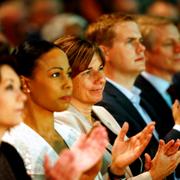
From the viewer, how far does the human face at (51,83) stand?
4.76 m

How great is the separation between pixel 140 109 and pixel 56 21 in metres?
2.53

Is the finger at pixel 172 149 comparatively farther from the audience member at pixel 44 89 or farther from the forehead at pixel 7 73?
the forehead at pixel 7 73

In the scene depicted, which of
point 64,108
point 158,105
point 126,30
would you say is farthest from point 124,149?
point 158,105

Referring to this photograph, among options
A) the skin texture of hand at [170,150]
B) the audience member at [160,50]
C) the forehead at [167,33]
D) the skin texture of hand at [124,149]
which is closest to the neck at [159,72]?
the audience member at [160,50]

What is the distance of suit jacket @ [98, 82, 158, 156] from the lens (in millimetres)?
5812

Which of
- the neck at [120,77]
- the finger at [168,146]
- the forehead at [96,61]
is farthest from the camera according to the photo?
the neck at [120,77]

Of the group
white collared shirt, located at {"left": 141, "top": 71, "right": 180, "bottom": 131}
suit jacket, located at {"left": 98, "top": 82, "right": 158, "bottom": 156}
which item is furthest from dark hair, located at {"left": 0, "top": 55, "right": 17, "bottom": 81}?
white collared shirt, located at {"left": 141, "top": 71, "right": 180, "bottom": 131}

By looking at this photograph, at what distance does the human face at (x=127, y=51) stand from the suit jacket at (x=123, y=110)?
290 mm

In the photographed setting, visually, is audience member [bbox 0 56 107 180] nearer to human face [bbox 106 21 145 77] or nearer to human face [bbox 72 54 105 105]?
human face [bbox 72 54 105 105]

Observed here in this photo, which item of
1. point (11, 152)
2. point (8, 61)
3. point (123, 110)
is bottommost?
point (123, 110)

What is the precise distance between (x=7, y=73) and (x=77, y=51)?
1101 millimetres

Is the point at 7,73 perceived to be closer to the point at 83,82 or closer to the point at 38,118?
the point at 38,118

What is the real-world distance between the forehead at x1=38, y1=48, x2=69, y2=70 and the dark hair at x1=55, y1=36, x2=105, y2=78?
1.02 ft

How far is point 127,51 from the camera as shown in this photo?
6.41 metres
